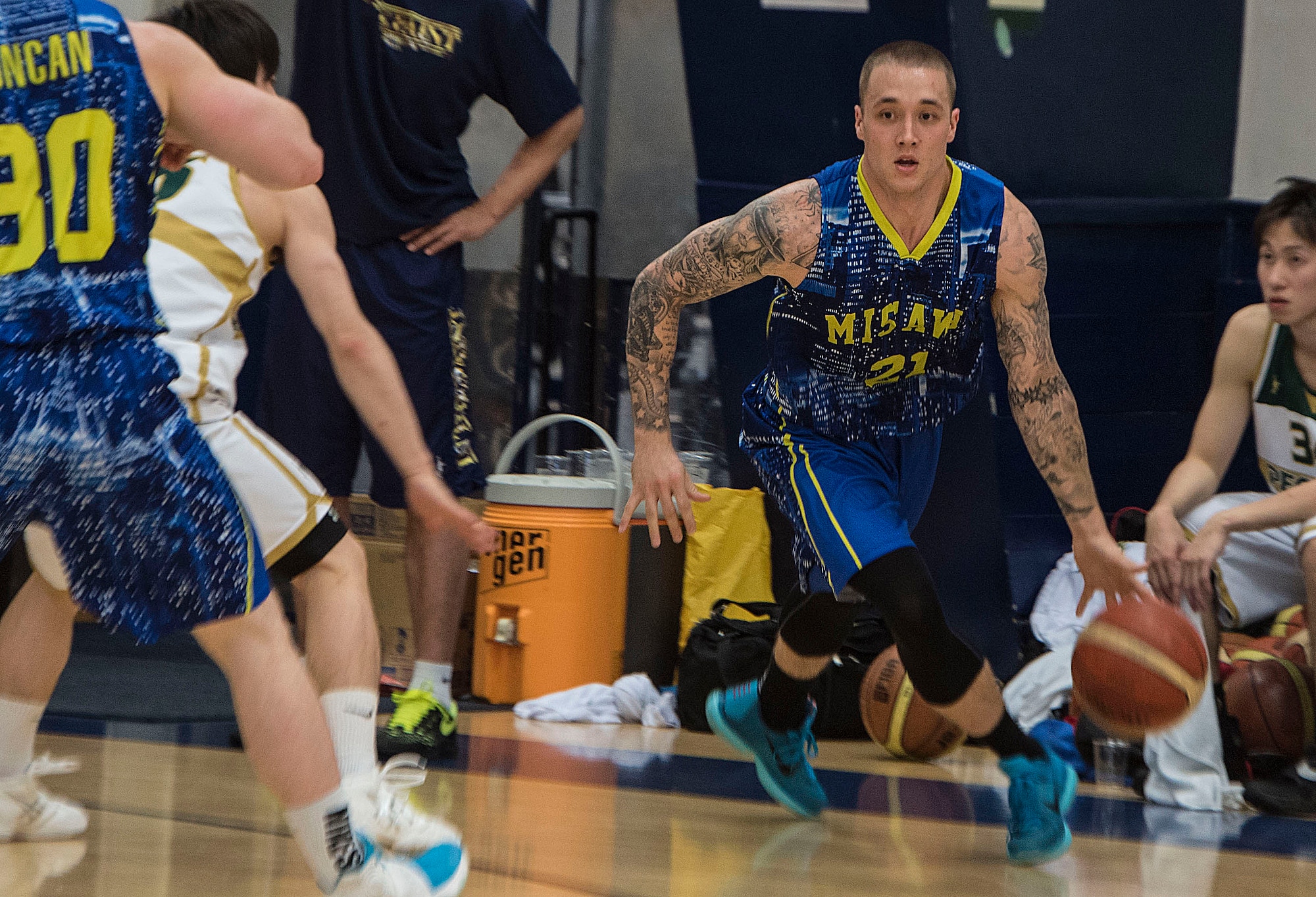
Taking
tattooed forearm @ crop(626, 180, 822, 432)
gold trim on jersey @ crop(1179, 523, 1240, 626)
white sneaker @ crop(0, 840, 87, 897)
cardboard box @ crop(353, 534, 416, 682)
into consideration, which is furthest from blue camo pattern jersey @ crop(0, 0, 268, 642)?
cardboard box @ crop(353, 534, 416, 682)

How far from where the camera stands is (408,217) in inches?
198

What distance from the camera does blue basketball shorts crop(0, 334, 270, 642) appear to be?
226 cm

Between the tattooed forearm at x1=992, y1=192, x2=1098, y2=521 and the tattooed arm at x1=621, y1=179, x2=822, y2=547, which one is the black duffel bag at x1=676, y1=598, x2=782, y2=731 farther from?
the tattooed forearm at x1=992, y1=192, x2=1098, y2=521

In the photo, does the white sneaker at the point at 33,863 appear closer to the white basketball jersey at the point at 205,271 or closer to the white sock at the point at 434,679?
the white basketball jersey at the point at 205,271

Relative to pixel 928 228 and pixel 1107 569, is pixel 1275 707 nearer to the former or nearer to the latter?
pixel 1107 569

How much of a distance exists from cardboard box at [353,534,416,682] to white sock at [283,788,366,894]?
12.6ft

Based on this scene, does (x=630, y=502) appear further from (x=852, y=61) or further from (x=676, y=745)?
(x=852, y=61)

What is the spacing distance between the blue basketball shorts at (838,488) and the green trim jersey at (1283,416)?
153cm

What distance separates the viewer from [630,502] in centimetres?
376

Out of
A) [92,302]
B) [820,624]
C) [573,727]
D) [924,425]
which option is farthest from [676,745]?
[92,302]

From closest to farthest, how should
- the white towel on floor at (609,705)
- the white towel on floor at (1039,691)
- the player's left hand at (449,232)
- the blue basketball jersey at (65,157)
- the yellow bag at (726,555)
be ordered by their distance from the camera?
the blue basketball jersey at (65,157) < the player's left hand at (449,232) < the white towel on floor at (1039,691) < the white towel on floor at (609,705) < the yellow bag at (726,555)

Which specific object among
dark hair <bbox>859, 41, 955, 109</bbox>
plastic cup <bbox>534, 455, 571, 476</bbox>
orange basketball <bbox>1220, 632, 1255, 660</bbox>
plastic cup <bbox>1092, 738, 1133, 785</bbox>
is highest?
dark hair <bbox>859, 41, 955, 109</bbox>

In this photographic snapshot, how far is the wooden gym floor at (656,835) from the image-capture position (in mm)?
3037

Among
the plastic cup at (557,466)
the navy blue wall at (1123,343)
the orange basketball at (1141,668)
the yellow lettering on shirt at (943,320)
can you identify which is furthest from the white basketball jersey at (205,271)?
the navy blue wall at (1123,343)
